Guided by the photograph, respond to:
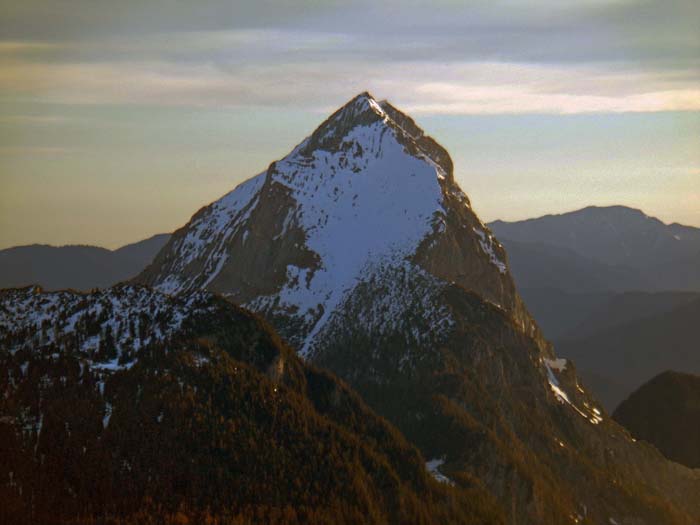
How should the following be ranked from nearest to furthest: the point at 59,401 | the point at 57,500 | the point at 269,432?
the point at 57,500, the point at 59,401, the point at 269,432

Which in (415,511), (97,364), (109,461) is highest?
(97,364)

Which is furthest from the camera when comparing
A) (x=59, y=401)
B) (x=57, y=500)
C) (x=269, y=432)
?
(x=269, y=432)

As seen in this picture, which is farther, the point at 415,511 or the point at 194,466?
the point at 415,511

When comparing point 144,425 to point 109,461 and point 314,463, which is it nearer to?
point 109,461

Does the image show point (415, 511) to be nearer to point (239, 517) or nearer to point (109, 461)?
point (239, 517)

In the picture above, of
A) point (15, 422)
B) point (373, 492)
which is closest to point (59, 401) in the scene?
point (15, 422)

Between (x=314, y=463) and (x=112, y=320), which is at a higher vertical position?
(x=112, y=320)
